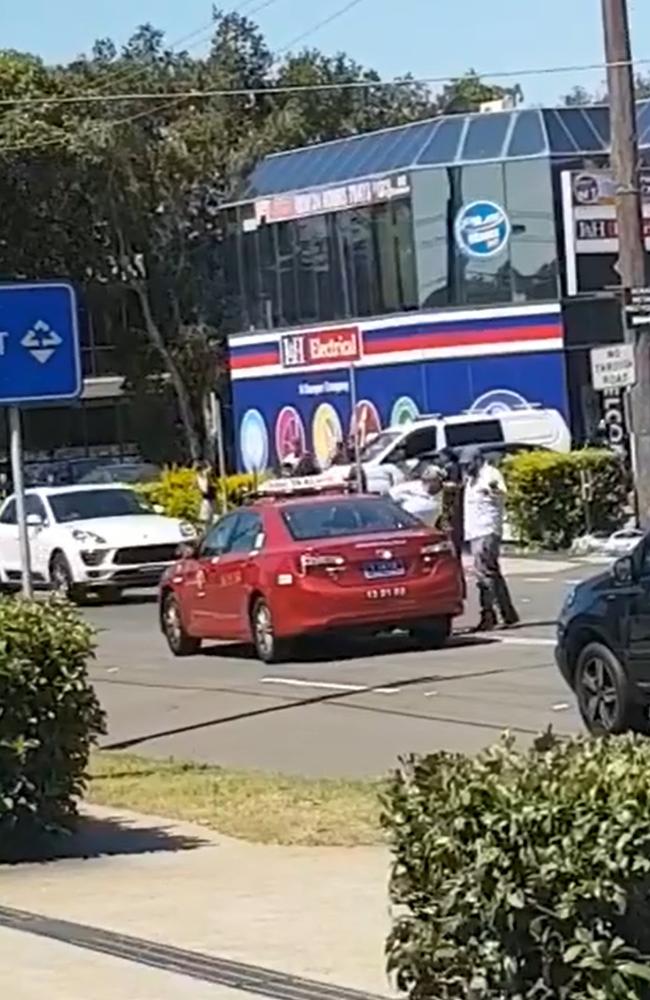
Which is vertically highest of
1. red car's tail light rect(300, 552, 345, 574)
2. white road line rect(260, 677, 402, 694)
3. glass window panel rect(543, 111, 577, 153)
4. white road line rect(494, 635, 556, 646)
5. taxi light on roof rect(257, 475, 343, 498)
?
glass window panel rect(543, 111, 577, 153)

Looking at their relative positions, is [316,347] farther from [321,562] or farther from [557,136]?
[321,562]

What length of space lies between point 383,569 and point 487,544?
5.38ft

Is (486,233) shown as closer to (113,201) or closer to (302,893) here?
(113,201)

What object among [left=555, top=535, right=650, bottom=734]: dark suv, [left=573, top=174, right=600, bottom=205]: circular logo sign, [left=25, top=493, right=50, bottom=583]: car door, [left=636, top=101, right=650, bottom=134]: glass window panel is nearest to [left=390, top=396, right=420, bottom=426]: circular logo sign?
[left=636, top=101, right=650, bottom=134]: glass window panel

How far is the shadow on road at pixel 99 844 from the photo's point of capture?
1188 centimetres

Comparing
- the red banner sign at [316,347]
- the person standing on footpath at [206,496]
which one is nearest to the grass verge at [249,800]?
the person standing on footpath at [206,496]

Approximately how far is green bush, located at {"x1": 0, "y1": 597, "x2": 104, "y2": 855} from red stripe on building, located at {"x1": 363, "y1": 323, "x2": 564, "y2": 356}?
39286mm

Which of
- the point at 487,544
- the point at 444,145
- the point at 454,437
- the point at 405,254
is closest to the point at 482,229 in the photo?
the point at 444,145

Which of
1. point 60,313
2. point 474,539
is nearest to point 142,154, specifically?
point 474,539

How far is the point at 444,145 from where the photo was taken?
52469 mm

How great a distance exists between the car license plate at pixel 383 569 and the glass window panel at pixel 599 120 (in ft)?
98.5

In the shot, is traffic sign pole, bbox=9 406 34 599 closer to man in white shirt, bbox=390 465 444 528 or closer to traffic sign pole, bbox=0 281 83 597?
traffic sign pole, bbox=0 281 83 597

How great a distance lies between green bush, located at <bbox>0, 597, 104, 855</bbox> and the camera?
1169cm

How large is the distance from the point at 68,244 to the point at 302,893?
59.6 metres
